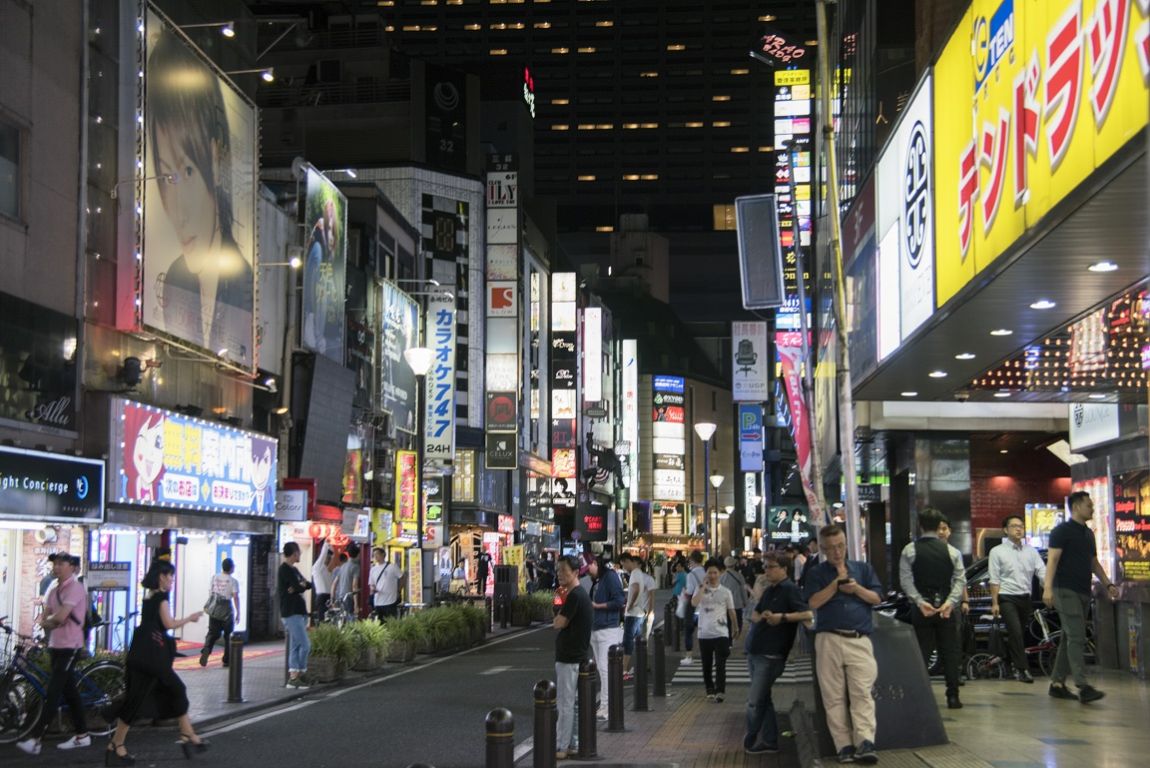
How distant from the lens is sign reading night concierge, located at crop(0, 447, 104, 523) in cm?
1992

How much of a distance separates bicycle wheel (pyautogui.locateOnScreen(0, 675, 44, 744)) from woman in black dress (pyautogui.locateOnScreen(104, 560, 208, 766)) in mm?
1996

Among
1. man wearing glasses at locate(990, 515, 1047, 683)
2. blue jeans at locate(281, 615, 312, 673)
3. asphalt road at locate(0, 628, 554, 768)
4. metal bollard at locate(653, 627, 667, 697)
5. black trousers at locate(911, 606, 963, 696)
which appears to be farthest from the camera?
blue jeans at locate(281, 615, 312, 673)

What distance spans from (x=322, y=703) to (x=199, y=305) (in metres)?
10.8

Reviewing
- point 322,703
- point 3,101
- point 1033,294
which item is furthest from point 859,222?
point 3,101

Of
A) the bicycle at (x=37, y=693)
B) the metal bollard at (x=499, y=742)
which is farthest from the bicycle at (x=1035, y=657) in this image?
the metal bollard at (x=499, y=742)

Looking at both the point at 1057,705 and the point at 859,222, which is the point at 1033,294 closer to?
the point at 1057,705

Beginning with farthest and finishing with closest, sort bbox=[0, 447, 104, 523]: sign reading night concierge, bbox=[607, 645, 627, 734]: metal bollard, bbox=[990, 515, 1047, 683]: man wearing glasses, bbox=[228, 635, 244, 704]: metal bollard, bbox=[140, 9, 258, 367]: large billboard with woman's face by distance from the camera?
bbox=[140, 9, 258, 367]: large billboard with woman's face < bbox=[0, 447, 104, 523]: sign reading night concierge < bbox=[228, 635, 244, 704]: metal bollard < bbox=[990, 515, 1047, 683]: man wearing glasses < bbox=[607, 645, 627, 734]: metal bollard

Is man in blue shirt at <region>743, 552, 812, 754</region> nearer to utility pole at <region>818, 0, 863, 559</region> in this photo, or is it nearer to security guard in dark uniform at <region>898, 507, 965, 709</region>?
utility pole at <region>818, 0, 863, 559</region>

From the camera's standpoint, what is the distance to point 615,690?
50.4 feet

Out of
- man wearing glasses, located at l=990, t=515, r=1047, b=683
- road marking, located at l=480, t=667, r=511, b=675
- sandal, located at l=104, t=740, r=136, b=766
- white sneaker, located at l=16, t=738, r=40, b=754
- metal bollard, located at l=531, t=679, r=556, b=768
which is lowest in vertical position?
road marking, located at l=480, t=667, r=511, b=675

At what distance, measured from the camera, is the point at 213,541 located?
1236 inches

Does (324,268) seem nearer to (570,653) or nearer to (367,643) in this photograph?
(367,643)

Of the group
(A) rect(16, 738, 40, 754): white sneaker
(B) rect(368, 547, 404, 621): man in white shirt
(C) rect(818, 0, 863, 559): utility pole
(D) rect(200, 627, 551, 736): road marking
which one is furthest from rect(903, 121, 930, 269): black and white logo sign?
(B) rect(368, 547, 404, 621): man in white shirt

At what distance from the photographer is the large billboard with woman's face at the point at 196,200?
25.5m
